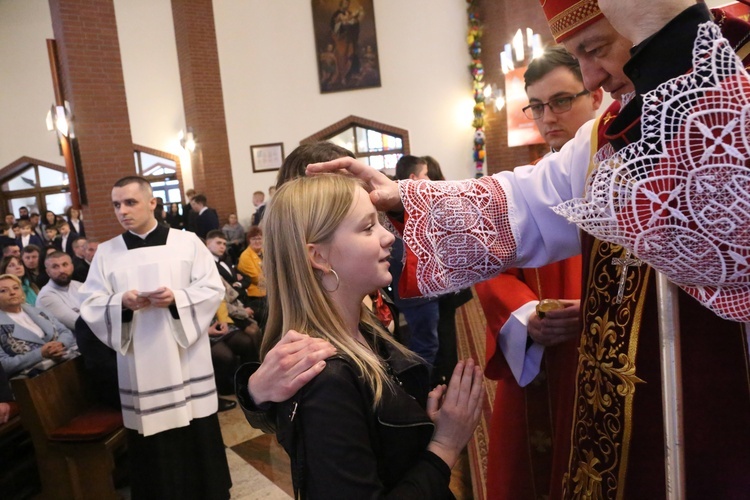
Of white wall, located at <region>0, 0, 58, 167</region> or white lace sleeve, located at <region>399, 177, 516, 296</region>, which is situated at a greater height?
white wall, located at <region>0, 0, 58, 167</region>

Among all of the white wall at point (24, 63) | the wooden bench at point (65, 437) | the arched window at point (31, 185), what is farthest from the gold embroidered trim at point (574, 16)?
the arched window at point (31, 185)

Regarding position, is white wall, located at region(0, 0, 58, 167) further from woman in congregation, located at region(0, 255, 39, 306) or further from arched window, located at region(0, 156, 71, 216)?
woman in congregation, located at region(0, 255, 39, 306)

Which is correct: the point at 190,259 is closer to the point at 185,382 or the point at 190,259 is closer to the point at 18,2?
the point at 185,382

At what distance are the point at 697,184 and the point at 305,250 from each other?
34.6 inches

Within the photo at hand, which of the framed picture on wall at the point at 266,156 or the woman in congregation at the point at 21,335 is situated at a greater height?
the framed picture on wall at the point at 266,156

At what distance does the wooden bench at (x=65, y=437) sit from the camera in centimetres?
295

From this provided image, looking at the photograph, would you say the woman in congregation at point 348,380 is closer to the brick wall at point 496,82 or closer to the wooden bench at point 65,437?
the wooden bench at point 65,437

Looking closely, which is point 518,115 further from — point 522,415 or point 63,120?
point 522,415

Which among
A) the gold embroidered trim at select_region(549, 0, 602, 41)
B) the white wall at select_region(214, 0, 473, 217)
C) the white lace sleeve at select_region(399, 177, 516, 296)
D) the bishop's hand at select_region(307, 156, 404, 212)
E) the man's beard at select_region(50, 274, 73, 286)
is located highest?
the white wall at select_region(214, 0, 473, 217)

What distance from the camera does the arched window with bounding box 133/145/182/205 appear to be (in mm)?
12648

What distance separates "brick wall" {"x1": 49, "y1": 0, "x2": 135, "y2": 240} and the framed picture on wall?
16.4 feet

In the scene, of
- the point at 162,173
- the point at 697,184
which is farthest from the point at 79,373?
the point at 162,173

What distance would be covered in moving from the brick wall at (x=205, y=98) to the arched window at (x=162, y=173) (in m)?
1.79

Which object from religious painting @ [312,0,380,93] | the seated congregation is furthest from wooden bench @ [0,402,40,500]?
religious painting @ [312,0,380,93]
